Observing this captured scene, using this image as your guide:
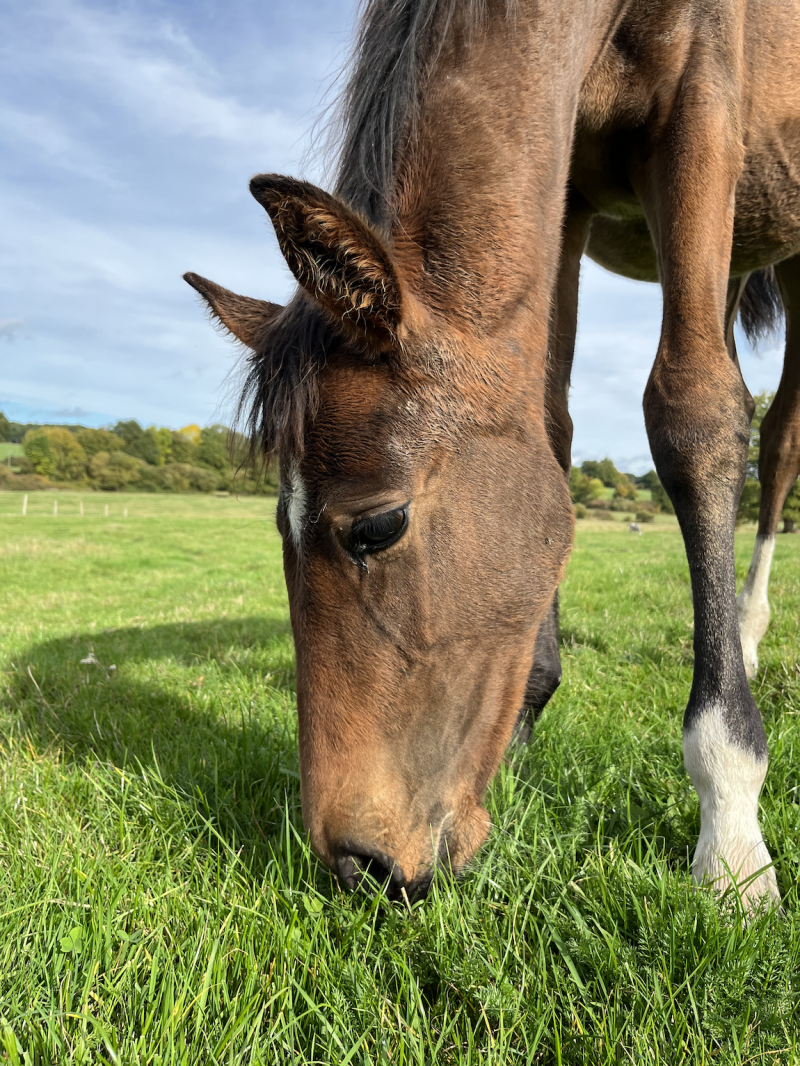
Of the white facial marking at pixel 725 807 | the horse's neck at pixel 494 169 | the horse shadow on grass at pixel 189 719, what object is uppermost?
the horse's neck at pixel 494 169

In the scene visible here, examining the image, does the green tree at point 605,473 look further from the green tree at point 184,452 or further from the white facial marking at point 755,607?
the white facial marking at point 755,607

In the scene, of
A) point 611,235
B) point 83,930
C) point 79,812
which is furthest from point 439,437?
point 611,235

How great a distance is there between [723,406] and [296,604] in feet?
5.44

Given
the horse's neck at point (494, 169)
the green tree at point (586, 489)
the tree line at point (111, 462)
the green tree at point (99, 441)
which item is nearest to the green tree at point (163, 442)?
the tree line at point (111, 462)

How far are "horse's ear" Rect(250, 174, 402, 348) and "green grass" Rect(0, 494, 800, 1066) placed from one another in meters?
1.56

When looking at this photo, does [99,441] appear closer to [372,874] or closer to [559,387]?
[559,387]

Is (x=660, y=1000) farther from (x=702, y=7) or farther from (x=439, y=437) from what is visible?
(x=702, y=7)

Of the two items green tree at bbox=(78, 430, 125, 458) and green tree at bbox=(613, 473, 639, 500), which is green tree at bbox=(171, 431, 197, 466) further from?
green tree at bbox=(613, 473, 639, 500)

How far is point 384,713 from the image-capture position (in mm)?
1929

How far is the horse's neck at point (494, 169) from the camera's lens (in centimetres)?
214

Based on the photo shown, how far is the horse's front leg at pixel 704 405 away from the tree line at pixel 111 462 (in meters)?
58.1

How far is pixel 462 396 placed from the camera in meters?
2.07

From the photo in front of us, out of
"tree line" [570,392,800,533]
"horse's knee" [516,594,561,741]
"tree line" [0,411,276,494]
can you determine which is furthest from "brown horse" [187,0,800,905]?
"tree line" [0,411,276,494]

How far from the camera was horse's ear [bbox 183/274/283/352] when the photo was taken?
7.80 ft
